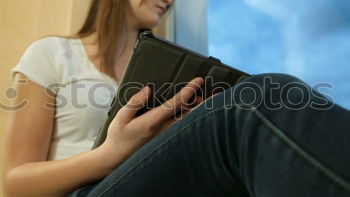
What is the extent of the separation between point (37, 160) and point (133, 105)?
0.90ft

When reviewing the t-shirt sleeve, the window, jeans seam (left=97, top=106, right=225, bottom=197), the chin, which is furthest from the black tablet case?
the window

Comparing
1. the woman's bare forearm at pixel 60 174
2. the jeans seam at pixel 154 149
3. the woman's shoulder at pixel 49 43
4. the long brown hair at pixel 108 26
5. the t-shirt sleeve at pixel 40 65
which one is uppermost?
the long brown hair at pixel 108 26

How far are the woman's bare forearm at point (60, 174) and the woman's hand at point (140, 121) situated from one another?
Result: 2cm

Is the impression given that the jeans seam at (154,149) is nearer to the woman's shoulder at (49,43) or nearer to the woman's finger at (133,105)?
the woman's finger at (133,105)

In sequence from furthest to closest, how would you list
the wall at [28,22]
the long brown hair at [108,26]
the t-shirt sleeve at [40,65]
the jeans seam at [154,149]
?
the wall at [28,22] → the long brown hair at [108,26] → the t-shirt sleeve at [40,65] → the jeans seam at [154,149]

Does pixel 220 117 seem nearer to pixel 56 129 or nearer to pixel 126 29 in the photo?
pixel 56 129

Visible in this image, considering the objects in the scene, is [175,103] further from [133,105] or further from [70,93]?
[70,93]

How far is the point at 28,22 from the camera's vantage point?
3.73ft

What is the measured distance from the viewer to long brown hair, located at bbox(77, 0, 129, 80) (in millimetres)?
859

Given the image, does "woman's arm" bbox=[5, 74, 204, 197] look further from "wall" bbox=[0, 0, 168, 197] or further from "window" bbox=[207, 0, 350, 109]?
"window" bbox=[207, 0, 350, 109]

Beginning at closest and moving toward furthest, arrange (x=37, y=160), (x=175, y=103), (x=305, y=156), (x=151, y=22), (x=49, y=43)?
(x=305, y=156), (x=175, y=103), (x=37, y=160), (x=49, y=43), (x=151, y=22)

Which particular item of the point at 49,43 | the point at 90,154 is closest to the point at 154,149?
the point at 90,154

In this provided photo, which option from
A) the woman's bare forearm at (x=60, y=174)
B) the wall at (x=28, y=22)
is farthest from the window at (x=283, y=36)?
the woman's bare forearm at (x=60, y=174)

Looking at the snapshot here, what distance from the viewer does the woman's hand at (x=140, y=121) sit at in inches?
20.1
